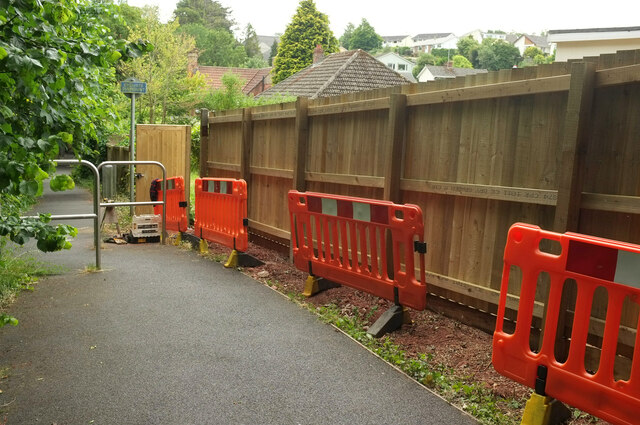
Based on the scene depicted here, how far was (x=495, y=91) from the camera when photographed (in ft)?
16.0

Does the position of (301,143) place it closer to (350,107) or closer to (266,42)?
(350,107)

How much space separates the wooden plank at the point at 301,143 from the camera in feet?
26.1

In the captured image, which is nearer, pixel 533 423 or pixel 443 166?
pixel 533 423

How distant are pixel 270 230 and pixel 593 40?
1504 centimetres

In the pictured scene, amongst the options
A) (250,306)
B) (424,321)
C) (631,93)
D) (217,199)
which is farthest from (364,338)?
(217,199)

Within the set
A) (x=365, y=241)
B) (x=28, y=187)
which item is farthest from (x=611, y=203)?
(x=28, y=187)

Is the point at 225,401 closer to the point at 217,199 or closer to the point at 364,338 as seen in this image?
the point at 364,338

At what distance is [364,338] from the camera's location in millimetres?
5039

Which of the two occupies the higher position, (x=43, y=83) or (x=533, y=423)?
(x=43, y=83)

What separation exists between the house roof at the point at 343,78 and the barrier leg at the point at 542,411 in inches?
1053

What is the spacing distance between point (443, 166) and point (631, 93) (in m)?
1.95

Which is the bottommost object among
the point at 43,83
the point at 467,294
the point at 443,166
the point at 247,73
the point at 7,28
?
the point at 467,294

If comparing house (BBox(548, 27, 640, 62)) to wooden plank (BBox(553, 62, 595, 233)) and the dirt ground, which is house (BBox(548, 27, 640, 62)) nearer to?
the dirt ground

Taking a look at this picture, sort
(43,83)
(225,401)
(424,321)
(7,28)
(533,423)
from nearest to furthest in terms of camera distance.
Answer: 1. (7,28)
2. (43,83)
3. (533,423)
4. (225,401)
5. (424,321)
